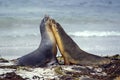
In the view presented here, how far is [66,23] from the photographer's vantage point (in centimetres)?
2327

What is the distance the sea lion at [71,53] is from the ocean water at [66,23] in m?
3.84

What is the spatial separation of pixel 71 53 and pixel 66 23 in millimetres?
13730

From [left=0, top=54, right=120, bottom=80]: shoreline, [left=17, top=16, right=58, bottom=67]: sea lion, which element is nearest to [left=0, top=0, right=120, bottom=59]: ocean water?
[left=17, top=16, right=58, bottom=67]: sea lion

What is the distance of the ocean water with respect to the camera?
15.6 meters

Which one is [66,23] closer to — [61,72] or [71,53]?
[71,53]

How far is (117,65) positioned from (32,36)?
30.8ft

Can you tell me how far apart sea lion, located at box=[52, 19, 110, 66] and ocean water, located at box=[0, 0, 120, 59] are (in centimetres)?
384

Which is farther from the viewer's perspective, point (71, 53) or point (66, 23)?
point (66, 23)

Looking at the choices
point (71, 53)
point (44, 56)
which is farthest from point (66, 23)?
point (44, 56)

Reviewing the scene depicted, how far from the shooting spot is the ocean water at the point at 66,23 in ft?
51.1

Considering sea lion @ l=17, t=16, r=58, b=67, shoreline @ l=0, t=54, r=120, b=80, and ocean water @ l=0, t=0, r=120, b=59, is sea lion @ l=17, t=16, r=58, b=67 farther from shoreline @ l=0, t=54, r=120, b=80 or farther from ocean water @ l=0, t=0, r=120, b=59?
ocean water @ l=0, t=0, r=120, b=59

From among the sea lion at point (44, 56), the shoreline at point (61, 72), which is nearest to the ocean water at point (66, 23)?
the sea lion at point (44, 56)

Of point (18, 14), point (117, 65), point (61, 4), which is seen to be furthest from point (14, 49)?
point (61, 4)

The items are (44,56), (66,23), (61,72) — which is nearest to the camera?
(61,72)
